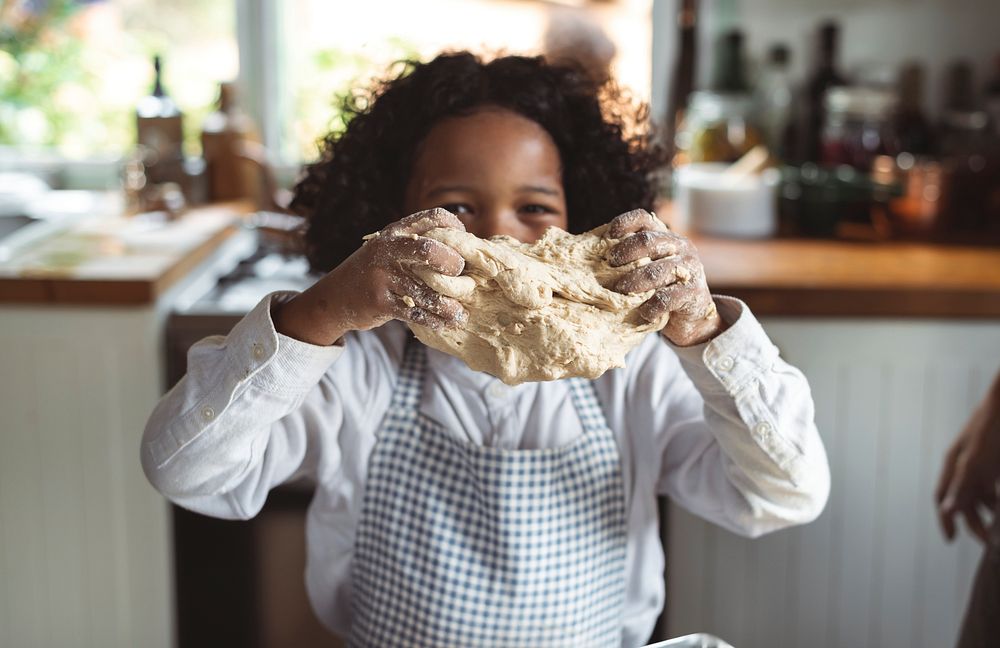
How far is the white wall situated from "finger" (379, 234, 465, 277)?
62.0 inches

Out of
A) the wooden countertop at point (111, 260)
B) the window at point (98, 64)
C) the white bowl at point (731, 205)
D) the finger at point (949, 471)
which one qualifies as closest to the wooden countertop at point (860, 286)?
the white bowl at point (731, 205)

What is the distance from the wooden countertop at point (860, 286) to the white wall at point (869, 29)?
0.64 m

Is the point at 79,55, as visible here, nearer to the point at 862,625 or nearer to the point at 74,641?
the point at 74,641

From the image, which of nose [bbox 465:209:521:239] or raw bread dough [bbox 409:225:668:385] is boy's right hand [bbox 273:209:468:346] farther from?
nose [bbox 465:209:521:239]

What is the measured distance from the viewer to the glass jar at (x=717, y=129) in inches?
81.7

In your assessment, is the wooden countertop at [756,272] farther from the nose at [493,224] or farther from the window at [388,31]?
the nose at [493,224]

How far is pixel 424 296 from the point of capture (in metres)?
0.68

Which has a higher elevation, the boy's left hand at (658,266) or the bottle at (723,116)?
the bottle at (723,116)

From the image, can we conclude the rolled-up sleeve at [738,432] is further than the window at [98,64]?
No

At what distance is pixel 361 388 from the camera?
38.6 inches

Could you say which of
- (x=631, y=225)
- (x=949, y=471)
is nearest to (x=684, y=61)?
(x=949, y=471)

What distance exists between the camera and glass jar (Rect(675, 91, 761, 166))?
2074 millimetres

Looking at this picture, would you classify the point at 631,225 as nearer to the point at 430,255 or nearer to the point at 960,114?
the point at 430,255

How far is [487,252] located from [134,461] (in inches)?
36.7
